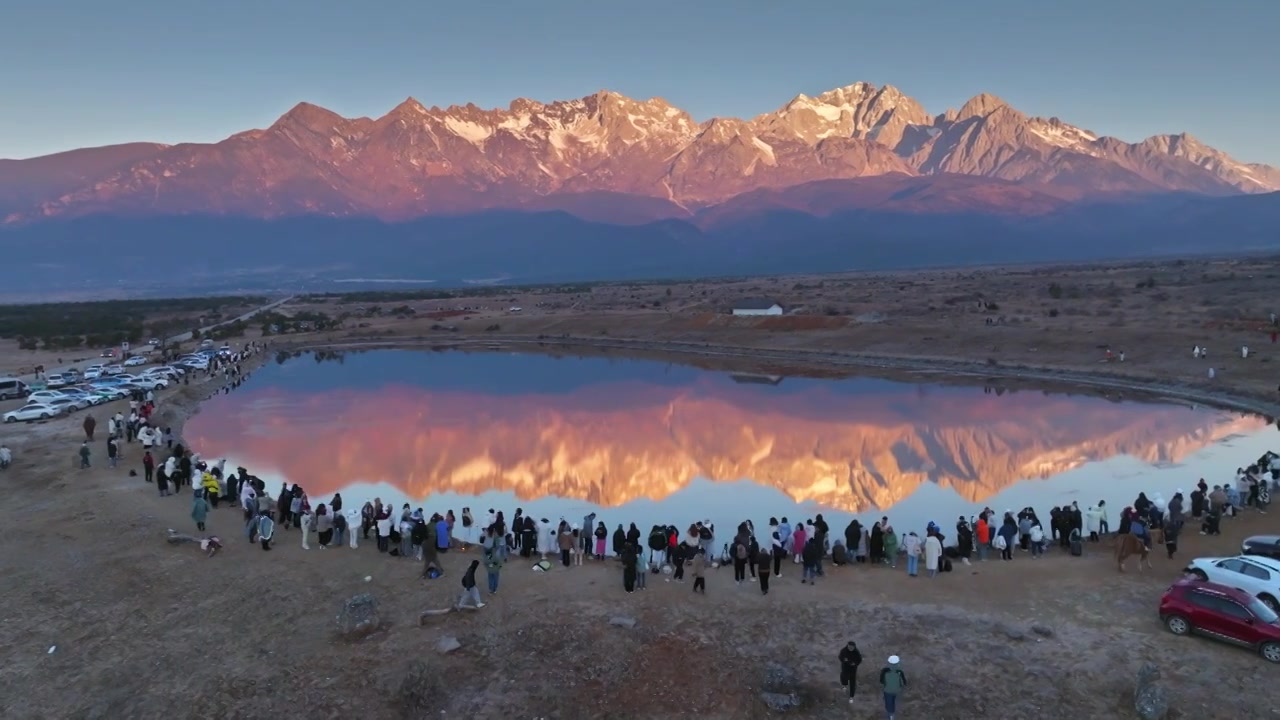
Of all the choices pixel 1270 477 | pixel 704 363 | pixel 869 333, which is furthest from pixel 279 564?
pixel 869 333

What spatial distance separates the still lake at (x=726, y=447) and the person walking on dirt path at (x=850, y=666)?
10.4 m

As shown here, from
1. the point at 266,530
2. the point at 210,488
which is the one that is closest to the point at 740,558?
the point at 266,530

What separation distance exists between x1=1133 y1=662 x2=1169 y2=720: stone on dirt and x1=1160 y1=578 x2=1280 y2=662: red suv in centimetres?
218

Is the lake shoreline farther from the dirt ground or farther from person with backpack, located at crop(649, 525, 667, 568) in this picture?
person with backpack, located at crop(649, 525, 667, 568)

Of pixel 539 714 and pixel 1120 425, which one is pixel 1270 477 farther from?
pixel 539 714

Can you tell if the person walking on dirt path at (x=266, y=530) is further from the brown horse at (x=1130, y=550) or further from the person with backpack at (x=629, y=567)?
the brown horse at (x=1130, y=550)

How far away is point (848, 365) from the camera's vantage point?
6084cm

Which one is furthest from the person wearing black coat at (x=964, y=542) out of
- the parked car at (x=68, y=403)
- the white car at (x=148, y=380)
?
the white car at (x=148, y=380)

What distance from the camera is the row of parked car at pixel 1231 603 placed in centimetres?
1374

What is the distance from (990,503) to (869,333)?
141ft

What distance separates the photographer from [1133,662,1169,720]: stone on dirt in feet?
40.9

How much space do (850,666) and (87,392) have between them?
4524cm

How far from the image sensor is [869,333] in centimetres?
6725

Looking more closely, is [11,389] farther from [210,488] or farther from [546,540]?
[546,540]
